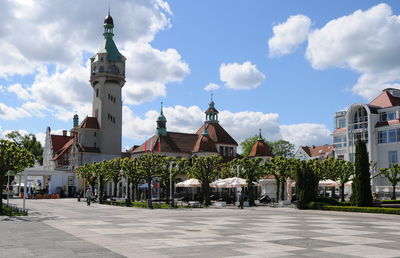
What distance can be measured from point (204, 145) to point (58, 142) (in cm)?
4354

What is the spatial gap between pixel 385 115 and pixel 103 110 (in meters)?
56.0

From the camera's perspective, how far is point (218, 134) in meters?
93.6

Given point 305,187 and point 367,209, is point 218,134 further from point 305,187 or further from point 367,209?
point 367,209

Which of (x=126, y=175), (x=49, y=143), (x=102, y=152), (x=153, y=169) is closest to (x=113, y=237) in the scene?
(x=153, y=169)

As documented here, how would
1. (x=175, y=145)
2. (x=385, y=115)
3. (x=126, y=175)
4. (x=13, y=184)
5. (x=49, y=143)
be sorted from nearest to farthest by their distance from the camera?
(x=126, y=175) < (x=385, y=115) < (x=175, y=145) < (x=13, y=184) < (x=49, y=143)

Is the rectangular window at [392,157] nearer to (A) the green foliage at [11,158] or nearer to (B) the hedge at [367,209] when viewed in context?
(B) the hedge at [367,209]

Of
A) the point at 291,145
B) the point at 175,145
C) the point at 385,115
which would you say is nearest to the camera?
the point at 385,115

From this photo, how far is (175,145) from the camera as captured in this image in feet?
292

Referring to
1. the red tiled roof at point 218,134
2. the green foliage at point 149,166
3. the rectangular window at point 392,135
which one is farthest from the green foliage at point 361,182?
the red tiled roof at point 218,134

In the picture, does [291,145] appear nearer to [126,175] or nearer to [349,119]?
[349,119]

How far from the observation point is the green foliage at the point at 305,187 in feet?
141

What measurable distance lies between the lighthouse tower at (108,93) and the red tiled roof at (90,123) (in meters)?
0.81

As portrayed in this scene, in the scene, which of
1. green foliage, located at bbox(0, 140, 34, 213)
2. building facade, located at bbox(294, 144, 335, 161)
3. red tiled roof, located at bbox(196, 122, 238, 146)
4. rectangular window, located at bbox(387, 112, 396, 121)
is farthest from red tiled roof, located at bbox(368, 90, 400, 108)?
green foliage, located at bbox(0, 140, 34, 213)

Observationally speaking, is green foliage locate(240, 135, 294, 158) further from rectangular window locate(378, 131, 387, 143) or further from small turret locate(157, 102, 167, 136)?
rectangular window locate(378, 131, 387, 143)
